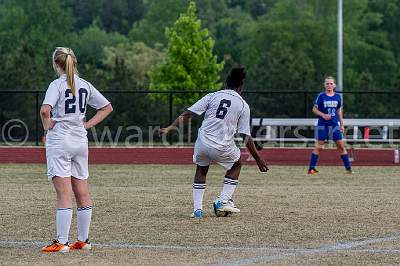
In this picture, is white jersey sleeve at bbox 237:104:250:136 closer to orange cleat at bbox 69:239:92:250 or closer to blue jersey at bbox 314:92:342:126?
orange cleat at bbox 69:239:92:250

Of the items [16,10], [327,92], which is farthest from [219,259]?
[16,10]

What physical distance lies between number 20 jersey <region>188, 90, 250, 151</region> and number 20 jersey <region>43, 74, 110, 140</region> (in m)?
2.98

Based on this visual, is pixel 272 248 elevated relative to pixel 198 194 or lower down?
lower down

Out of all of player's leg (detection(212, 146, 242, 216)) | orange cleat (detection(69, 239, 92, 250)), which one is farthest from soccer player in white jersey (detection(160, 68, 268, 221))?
orange cleat (detection(69, 239, 92, 250))

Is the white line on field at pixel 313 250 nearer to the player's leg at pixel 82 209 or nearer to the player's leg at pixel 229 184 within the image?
the player's leg at pixel 82 209

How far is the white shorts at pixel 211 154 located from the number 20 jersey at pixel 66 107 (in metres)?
3.08

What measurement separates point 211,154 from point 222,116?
1.60 feet

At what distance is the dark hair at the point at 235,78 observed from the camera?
12789 mm

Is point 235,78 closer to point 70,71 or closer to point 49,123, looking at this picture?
point 70,71

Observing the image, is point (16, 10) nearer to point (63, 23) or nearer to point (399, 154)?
point (63, 23)

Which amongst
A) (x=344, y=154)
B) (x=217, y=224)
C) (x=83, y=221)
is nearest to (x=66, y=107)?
(x=83, y=221)

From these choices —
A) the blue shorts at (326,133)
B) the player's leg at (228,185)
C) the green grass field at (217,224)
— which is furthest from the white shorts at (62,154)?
the blue shorts at (326,133)

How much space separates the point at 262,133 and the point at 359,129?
2.99m

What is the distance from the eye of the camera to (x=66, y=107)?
9.89 metres
